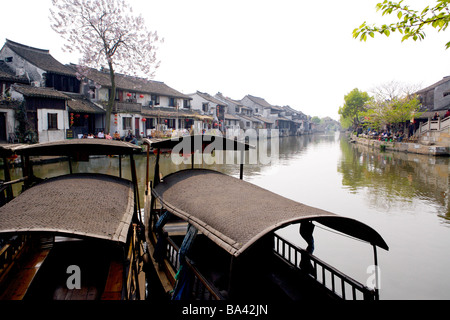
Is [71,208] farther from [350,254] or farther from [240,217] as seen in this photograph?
[350,254]

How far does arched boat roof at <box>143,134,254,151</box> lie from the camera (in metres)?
6.25

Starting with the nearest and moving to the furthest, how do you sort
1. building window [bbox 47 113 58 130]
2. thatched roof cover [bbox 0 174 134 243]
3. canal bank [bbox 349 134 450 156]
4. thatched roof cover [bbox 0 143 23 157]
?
Result: thatched roof cover [bbox 0 174 134 243] < thatched roof cover [bbox 0 143 23 157] < building window [bbox 47 113 58 130] < canal bank [bbox 349 134 450 156]

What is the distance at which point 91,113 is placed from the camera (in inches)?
982

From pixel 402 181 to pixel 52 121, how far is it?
2463cm

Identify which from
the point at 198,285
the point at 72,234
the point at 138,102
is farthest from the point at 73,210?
the point at 138,102

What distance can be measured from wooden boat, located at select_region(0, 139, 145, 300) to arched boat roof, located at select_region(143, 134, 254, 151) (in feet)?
2.65

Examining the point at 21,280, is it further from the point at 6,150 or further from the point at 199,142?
the point at 199,142

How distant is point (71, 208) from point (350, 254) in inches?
256

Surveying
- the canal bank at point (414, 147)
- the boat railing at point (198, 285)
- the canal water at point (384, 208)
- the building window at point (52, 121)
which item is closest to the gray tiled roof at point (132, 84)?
the building window at point (52, 121)

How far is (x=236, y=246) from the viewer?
267 centimetres

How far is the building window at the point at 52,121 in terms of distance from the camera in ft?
68.4

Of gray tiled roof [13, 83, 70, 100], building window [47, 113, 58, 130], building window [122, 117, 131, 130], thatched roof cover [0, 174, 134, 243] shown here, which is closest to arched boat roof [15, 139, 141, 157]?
thatched roof cover [0, 174, 134, 243]

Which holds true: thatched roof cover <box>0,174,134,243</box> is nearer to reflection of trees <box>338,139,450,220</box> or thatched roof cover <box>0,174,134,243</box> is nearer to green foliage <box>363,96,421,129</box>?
reflection of trees <box>338,139,450,220</box>
